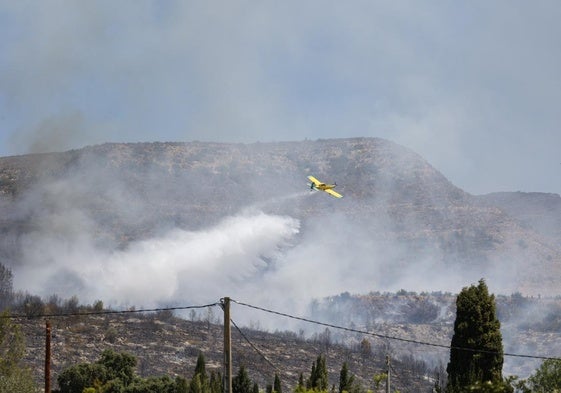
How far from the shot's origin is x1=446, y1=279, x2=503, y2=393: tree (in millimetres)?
57781

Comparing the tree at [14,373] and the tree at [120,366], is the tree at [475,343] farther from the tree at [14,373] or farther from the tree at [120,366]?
the tree at [120,366]

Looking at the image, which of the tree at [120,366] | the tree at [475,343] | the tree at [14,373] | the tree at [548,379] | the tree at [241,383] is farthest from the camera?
the tree at [120,366]

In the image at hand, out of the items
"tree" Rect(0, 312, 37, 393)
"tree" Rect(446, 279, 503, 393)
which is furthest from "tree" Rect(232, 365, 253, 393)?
"tree" Rect(446, 279, 503, 393)

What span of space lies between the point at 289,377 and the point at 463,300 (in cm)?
13815

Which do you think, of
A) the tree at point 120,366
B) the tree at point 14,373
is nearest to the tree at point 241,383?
the tree at point 120,366

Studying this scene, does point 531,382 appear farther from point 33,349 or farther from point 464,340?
point 33,349

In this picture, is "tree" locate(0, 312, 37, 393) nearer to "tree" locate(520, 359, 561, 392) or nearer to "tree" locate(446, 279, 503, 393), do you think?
"tree" locate(446, 279, 503, 393)

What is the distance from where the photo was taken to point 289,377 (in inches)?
7657

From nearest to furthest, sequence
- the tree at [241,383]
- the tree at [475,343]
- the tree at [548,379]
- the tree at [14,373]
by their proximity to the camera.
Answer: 1. the tree at [475,343]
2. the tree at [548,379]
3. the tree at [14,373]
4. the tree at [241,383]

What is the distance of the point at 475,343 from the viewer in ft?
192

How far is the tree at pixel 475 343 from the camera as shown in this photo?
2275 inches

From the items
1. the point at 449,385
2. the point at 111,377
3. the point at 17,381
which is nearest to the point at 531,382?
the point at 449,385

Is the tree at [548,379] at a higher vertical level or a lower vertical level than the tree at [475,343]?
lower

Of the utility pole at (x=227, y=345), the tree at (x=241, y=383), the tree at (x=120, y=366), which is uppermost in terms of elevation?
the utility pole at (x=227, y=345)
